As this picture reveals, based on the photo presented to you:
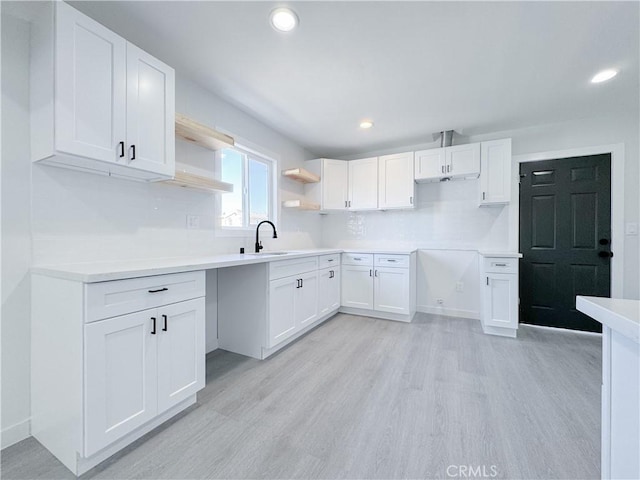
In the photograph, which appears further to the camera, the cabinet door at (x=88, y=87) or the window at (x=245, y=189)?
the window at (x=245, y=189)

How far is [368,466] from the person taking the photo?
127cm

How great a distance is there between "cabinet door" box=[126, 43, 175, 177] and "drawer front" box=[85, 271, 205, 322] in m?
0.76

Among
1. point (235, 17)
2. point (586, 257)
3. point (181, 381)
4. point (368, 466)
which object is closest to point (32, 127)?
point (235, 17)

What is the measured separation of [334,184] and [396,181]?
904 millimetres

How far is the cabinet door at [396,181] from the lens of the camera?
11.9 feet

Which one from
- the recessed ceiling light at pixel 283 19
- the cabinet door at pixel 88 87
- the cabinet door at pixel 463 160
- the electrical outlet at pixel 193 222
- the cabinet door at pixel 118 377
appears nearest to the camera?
the cabinet door at pixel 118 377

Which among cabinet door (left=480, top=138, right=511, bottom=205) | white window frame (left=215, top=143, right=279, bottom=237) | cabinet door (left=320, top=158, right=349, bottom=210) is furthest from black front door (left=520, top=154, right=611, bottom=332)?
white window frame (left=215, top=143, right=279, bottom=237)

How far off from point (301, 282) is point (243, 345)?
81 centimetres

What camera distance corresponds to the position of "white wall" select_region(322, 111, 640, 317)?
2.92 meters

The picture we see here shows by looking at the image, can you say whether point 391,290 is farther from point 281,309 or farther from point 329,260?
point 281,309

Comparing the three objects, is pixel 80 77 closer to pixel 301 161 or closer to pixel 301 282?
pixel 301 282

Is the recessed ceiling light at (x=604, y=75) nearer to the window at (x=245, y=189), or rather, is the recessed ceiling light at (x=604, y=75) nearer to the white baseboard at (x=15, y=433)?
the window at (x=245, y=189)

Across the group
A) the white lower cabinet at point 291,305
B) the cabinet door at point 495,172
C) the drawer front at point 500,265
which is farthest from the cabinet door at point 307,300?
the cabinet door at point 495,172

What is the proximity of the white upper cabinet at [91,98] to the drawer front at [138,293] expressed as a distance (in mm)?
743
